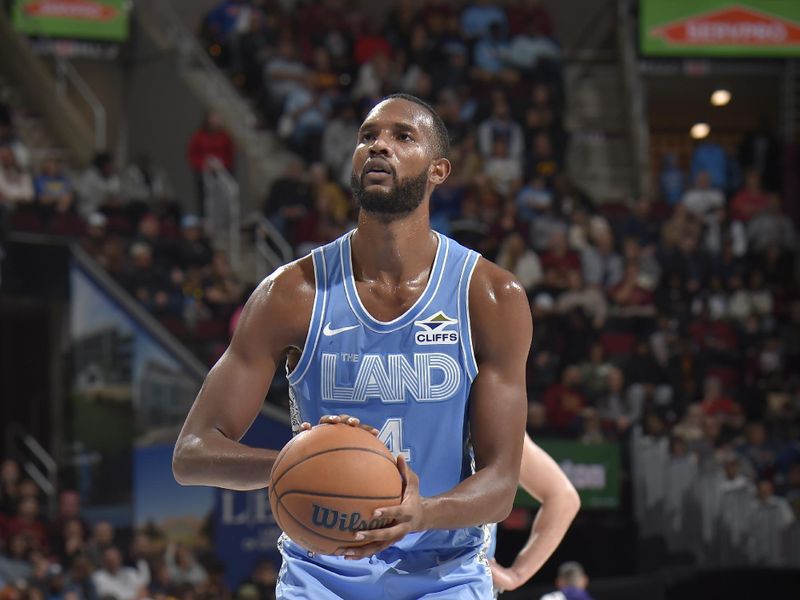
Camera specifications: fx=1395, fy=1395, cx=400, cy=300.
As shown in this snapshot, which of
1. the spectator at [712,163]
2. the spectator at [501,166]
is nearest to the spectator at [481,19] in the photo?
the spectator at [501,166]

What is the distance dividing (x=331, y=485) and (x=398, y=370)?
1.96 feet

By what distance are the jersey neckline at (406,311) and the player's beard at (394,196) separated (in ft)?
0.66

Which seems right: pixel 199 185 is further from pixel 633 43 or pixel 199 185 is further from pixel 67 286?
pixel 633 43

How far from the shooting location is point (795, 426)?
13.1 meters

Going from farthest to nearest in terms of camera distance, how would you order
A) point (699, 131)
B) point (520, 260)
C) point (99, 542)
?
1. point (699, 131)
2. point (520, 260)
3. point (99, 542)

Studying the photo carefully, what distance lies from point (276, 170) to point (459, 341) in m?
12.8

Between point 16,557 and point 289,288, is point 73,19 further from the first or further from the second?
point 289,288

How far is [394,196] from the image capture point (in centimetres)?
394

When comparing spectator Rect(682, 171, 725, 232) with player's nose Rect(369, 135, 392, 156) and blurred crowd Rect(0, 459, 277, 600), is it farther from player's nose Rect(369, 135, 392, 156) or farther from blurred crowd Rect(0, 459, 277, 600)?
player's nose Rect(369, 135, 392, 156)

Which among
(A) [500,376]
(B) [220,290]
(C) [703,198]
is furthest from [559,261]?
(A) [500,376]

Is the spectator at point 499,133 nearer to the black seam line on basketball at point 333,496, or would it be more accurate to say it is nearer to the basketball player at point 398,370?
the basketball player at point 398,370

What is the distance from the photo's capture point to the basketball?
3377 millimetres

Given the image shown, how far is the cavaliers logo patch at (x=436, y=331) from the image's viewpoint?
3.95 metres

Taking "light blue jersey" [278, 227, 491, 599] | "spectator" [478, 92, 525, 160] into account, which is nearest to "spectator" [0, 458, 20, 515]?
"spectator" [478, 92, 525, 160]
